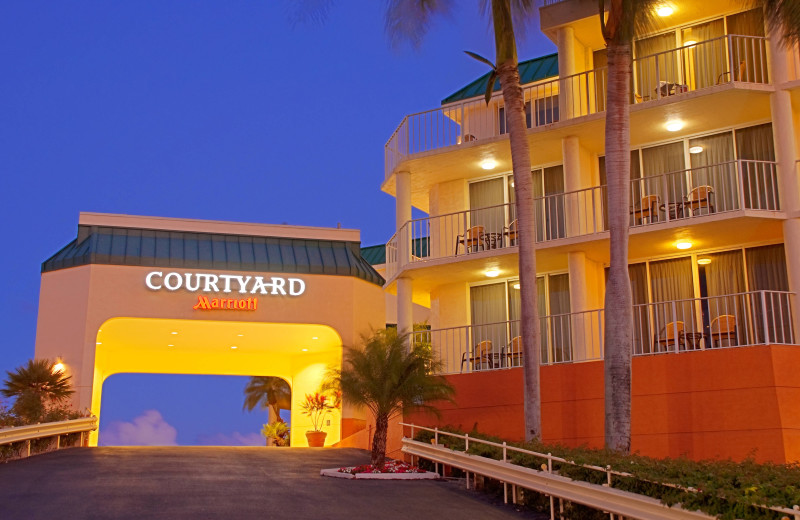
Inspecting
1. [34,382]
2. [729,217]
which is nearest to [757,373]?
[729,217]

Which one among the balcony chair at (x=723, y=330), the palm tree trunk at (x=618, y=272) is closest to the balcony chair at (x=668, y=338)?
the balcony chair at (x=723, y=330)

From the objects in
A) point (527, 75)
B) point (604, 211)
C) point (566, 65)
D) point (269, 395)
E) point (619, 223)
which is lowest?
point (269, 395)

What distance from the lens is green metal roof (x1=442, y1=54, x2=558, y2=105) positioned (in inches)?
1132

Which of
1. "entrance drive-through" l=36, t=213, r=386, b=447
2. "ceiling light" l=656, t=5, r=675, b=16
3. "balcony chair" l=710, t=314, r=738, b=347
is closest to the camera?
"balcony chair" l=710, t=314, r=738, b=347

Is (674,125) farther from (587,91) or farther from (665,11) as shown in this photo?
(665,11)

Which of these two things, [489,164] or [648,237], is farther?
[489,164]

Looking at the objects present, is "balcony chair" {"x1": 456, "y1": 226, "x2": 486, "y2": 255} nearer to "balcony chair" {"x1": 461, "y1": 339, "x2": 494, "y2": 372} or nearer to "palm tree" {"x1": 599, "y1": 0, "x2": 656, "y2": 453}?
"balcony chair" {"x1": 461, "y1": 339, "x2": 494, "y2": 372}

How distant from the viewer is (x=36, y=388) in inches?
1124

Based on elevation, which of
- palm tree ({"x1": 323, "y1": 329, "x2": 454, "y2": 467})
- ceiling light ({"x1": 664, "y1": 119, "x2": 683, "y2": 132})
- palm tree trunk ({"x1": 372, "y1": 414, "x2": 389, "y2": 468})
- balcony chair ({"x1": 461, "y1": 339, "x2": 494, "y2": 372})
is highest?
ceiling light ({"x1": 664, "y1": 119, "x2": 683, "y2": 132})

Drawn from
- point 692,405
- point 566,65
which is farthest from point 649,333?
point 566,65

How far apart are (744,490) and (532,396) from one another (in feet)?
28.4

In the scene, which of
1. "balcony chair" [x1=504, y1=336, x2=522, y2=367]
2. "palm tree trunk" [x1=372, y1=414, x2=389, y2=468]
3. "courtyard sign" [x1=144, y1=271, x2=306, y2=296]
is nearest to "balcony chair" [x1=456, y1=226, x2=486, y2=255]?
"balcony chair" [x1=504, y1=336, x2=522, y2=367]

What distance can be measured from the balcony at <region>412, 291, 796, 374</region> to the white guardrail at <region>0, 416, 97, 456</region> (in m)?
9.64

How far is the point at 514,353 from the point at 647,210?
492 centimetres
